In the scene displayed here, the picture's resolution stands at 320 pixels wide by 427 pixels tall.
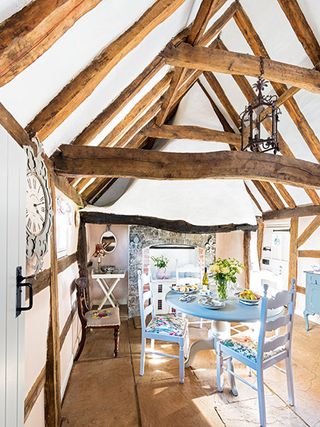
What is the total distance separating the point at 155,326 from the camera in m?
2.95

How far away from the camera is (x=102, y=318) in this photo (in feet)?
10.9

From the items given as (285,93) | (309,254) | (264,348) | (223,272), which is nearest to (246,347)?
(264,348)

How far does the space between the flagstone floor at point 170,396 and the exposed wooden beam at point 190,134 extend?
3158mm

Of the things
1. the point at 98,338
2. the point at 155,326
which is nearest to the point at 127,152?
the point at 155,326

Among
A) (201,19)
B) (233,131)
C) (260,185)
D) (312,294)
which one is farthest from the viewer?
(260,185)

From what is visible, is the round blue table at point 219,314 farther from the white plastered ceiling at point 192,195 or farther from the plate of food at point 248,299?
the white plastered ceiling at point 192,195

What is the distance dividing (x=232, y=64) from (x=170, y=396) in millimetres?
3193

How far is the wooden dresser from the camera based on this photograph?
13.5 feet

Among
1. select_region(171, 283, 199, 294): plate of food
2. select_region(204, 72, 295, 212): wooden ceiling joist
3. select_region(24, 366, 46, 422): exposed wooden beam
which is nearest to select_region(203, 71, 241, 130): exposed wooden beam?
select_region(204, 72, 295, 212): wooden ceiling joist

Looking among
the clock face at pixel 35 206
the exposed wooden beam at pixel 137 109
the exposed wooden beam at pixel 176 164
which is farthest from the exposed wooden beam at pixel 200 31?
the clock face at pixel 35 206

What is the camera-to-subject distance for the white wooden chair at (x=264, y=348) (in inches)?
84.4

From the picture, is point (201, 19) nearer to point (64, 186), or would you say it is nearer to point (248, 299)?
point (64, 186)

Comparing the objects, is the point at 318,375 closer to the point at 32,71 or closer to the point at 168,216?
the point at 168,216

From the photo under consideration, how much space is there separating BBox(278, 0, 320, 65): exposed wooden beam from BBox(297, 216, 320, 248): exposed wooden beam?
2.91 meters
